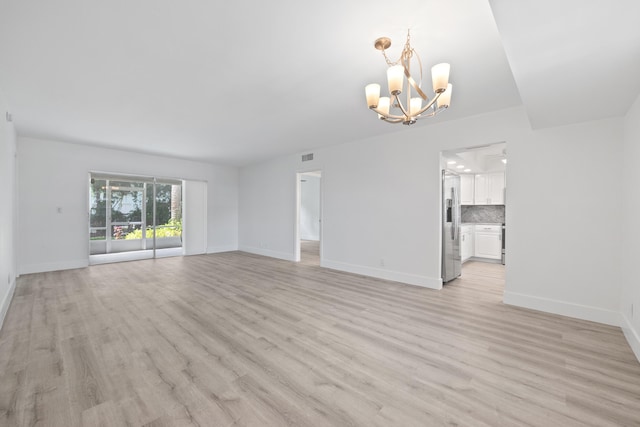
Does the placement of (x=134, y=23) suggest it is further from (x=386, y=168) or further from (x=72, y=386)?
(x=386, y=168)

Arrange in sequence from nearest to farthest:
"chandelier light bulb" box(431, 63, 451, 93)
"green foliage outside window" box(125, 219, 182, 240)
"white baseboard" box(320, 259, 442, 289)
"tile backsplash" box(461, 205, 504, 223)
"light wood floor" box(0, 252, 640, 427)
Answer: "light wood floor" box(0, 252, 640, 427), "chandelier light bulb" box(431, 63, 451, 93), "white baseboard" box(320, 259, 442, 289), "tile backsplash" box(461, 205, 504, 223), "green foliage outside window" box(125, 219, 182, 240)

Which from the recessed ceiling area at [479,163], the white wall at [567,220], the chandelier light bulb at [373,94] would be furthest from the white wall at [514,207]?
the chandelier light bulb at [373,94]

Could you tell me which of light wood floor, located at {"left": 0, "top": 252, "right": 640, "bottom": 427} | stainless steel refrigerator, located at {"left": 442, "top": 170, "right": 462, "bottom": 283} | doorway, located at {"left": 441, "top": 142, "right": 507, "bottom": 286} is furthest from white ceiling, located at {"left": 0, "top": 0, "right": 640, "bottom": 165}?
doorway, located at {"left": 441, "top": 142, "right": 507, "bottom": 286}

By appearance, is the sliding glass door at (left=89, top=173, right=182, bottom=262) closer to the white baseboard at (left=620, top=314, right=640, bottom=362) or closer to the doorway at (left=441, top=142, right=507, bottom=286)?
the doorway at (left=441, top=142, right=507, bottom=286)

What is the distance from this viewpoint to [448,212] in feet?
15.3

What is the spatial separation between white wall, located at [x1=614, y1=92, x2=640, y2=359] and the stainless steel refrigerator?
6.42 ft

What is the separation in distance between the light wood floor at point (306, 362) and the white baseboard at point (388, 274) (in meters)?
0.40

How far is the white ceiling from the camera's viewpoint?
185 cm

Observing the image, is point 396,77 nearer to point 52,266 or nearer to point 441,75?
point 441,75

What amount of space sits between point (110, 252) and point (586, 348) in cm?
1010

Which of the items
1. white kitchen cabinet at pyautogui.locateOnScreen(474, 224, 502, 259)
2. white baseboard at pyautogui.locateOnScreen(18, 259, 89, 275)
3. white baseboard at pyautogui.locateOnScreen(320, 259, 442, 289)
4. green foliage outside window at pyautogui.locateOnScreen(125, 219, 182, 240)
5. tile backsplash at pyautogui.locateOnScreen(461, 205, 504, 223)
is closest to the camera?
white baseboard at pyautogui.locateOnScreen(320, 259, 442, 289)

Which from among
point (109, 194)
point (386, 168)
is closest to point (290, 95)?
point (386, 168)

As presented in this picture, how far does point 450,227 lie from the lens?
15.6ft

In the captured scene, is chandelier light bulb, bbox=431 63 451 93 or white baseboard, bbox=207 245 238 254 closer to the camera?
chandelier light bulb, bbox=431 63 451 93
